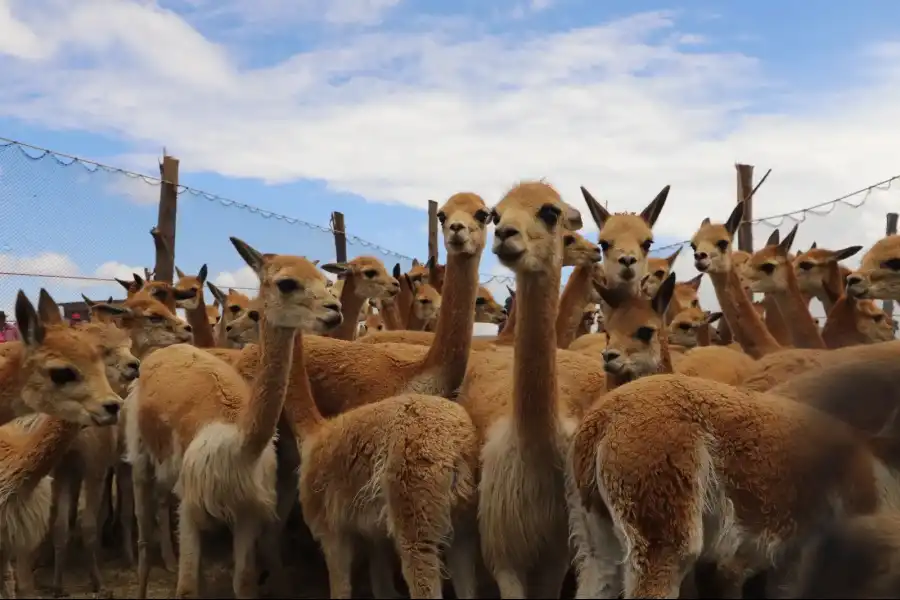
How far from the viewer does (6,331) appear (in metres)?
10.5

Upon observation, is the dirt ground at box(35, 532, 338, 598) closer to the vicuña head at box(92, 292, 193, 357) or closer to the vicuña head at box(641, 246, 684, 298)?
the vicuña head at box(92, 292, 193, 357)

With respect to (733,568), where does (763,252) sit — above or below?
above

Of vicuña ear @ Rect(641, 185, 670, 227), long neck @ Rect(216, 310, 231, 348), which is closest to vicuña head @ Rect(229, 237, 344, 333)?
vicuña ear @ Rect(641, 185, 670, 227)

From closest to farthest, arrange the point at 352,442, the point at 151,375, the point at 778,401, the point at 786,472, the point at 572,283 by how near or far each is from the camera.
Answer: the point at 786,472
the point at 778,401
the point at 352,442
the point at 151,375
the point at 572,283

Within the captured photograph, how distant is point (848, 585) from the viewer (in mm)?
3092

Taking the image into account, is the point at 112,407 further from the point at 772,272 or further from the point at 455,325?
the point at 772,272

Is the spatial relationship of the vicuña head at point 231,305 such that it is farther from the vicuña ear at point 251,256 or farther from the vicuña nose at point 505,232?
the vicuña nose at point 505,232

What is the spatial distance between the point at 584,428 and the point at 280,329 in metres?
2.12

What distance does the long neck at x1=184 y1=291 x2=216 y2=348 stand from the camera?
888 centimetres

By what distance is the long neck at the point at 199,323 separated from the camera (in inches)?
350

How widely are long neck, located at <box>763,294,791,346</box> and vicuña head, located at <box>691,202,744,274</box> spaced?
54.4 inches

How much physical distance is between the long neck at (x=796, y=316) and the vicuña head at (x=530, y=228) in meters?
3.90

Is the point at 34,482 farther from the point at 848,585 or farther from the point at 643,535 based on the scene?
the point at 848,585

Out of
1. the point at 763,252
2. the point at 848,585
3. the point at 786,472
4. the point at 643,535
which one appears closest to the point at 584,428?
the point at 643,535
